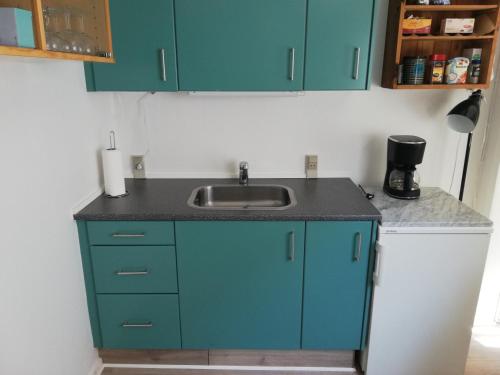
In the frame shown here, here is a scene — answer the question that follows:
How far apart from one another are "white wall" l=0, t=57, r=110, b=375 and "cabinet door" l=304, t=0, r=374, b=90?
46.3 inches

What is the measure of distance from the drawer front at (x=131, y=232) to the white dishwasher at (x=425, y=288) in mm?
1032

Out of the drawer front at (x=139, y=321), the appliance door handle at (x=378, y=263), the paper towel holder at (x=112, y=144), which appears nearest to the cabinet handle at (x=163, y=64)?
the paper towel holder at (x=112, y=144)

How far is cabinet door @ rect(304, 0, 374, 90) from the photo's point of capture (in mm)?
1857

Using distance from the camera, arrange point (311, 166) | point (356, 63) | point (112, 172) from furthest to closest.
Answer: point (311, 166), point (112, 172), point (356, 63)

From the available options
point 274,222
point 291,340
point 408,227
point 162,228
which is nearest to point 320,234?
point 274,222

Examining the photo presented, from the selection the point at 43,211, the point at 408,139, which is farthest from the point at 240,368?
the point at 408,139

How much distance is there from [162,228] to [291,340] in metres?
0.91

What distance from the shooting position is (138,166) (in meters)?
2.35

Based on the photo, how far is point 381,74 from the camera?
2.21 meters

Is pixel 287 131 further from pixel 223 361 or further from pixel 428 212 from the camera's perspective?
pixel 223 361

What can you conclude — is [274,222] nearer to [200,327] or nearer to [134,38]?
[200,327]

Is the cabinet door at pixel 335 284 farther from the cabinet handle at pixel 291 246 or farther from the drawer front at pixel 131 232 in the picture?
the drawer front at pixel 131 232

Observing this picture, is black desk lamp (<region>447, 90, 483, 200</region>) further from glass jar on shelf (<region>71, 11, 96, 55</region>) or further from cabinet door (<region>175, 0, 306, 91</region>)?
glass jar on shelf (<region>71, 11, 96, 55</region>)

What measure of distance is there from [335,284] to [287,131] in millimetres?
943
